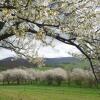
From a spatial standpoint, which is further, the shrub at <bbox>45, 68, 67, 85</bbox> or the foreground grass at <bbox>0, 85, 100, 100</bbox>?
the shrub at <bbox>45, 68, 67, 85</bbox>

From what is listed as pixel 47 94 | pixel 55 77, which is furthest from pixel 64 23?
pixel 55 77

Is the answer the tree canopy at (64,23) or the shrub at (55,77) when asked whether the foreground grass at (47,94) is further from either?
the shrub at (55,77)

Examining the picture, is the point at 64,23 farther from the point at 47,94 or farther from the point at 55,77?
the point at 55,77

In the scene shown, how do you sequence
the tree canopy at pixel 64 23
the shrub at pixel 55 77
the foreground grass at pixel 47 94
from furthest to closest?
the shrub at pixel 55 77 < the foreground grass at pixel 47 94 < the tree canopy at pixel 64 23

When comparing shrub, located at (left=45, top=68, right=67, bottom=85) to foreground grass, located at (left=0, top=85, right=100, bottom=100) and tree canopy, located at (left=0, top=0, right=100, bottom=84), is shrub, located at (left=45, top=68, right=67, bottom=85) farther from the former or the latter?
tree canopy, located at (left=0, top=0, right=100, bottom=84)

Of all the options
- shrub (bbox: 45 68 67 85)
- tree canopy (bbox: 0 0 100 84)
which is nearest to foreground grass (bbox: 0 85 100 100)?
tree canopy (bbox: 0 0 100 84)

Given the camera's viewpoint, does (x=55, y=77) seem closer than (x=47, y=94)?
No

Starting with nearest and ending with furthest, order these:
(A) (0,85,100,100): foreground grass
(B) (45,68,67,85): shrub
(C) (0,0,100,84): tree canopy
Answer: (C) (0,0,100,84): tree canopy → (A) (0,85,100,100): foreground grass → (B) (45,68,67,85): shrub

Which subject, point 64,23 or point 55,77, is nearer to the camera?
point 64,23

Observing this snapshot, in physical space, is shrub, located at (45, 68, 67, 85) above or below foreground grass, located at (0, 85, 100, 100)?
above

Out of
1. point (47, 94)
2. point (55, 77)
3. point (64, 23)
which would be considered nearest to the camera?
point (64, 23)

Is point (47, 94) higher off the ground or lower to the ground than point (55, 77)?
lower

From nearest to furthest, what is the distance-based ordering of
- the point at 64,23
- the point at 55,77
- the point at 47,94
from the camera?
1. the point at 64,23
2. the point at 47,94
3. the point at 55,77

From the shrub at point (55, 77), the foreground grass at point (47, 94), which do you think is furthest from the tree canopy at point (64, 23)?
the shrub at point (55, 77)
